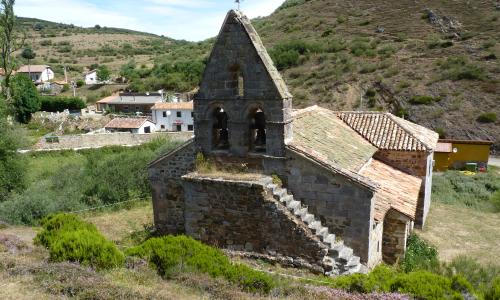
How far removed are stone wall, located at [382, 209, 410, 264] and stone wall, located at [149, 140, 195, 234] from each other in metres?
6.32

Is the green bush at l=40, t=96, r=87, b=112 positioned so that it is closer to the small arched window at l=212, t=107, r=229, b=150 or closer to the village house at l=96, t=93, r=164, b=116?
the village house at l=96, t=93, r=164, b=116

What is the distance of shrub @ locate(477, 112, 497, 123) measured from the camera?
37062 mm

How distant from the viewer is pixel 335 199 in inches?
435

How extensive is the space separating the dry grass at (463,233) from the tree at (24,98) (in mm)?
46276

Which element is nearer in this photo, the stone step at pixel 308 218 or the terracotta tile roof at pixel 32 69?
the stone step at pixel 308 218

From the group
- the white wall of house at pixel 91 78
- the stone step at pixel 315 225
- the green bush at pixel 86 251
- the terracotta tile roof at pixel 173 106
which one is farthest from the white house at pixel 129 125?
the green bush at pixel 86 251

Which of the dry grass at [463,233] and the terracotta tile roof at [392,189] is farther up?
the terracotta tile roof at [392,189]

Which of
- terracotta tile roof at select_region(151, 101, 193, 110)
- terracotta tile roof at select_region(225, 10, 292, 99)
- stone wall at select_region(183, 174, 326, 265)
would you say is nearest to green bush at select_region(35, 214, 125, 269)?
stone wall at select_region(183, 174, 326, 265)

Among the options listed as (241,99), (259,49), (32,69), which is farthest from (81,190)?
(32,69)

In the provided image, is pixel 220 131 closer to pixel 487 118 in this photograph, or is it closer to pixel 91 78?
pixel 487 118

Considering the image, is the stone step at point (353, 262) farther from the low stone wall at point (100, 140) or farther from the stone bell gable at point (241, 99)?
the low stone wall at point (100, 140)

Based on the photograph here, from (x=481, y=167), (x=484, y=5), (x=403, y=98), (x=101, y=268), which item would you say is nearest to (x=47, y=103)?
(x=403, y=98)

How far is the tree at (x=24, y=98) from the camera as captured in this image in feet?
159

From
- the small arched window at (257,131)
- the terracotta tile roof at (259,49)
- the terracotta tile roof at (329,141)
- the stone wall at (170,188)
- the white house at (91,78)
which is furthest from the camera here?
the white house at (91,78)
